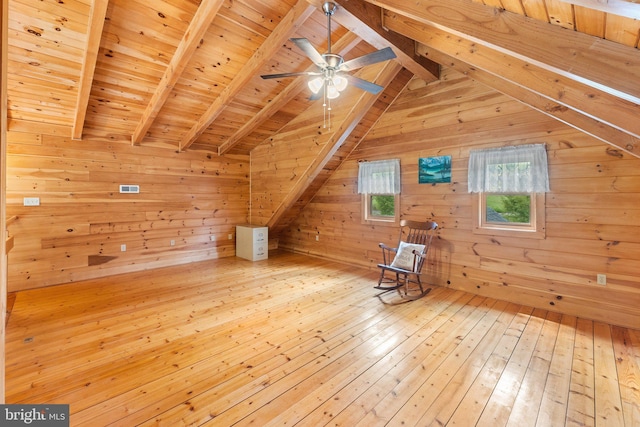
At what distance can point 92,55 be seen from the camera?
2.85 metres

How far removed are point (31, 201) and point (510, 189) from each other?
6576mm

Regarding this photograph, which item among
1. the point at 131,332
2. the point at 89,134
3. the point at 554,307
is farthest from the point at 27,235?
the point at 554,307

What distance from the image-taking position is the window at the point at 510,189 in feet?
11.0

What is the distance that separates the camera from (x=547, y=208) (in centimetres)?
336

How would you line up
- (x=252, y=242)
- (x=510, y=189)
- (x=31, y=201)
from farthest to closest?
(x=252, y=242)
(x=31, y=201)
(x=510, y=189)

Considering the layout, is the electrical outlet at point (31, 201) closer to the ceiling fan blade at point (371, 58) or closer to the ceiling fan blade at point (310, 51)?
the ceiling fan blade at point (310, 51)

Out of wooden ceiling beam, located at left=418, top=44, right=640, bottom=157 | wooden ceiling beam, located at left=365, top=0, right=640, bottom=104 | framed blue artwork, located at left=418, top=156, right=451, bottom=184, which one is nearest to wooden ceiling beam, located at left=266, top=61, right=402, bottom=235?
wooden ceiling beam, located at left=418, top=44, right=640, bottom=157

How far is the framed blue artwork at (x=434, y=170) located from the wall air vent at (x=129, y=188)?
16.0ft

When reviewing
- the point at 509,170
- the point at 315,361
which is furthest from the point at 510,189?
the point at 315,361

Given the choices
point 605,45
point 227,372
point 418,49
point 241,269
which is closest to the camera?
point 605,45

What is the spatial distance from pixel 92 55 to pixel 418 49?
3.56m

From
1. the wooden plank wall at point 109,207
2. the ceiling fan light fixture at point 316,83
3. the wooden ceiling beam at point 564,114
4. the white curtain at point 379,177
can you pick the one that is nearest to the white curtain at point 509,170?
the wooden ceiling beam at point 564,114

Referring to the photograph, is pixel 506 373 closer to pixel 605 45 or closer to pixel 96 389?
pixel 605 45

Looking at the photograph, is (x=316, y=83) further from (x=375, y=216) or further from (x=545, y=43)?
(x=375, y=216)
